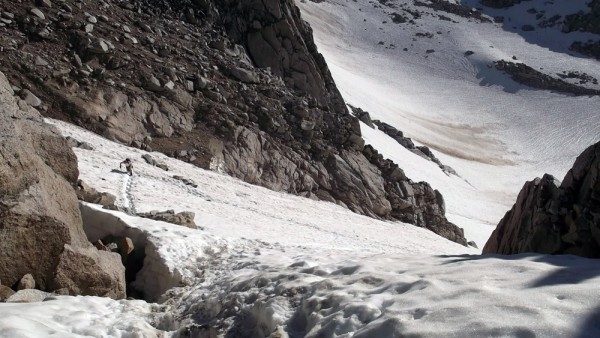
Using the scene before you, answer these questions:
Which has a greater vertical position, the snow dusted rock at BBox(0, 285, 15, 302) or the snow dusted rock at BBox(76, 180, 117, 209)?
the snow dusted rock at BBox(0, 285, 15, 302)

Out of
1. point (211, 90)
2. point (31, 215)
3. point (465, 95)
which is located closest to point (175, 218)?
point (31, 215)

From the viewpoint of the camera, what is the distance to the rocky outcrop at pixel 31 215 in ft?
22.0

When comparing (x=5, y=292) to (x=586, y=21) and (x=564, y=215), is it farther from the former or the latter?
(x=586, y=21)

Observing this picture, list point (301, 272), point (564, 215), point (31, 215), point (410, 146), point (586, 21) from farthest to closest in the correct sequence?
point (586, 21) < point (410, 146) < point (564, 215) < point (301, 272) < point (31, 215)

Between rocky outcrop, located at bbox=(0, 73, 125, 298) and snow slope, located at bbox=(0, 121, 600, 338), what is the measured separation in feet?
1.92

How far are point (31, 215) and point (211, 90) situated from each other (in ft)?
61.9

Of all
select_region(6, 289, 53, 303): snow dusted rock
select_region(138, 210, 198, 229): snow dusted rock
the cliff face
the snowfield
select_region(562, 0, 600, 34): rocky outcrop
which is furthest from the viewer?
select_region(562, 0, 600, 34): rocky outcrop

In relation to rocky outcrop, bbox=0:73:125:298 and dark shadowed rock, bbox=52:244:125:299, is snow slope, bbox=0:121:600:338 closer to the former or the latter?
dark shadowed rock, bbox=52:244:125:299

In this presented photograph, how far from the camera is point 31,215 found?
6848 millimetres

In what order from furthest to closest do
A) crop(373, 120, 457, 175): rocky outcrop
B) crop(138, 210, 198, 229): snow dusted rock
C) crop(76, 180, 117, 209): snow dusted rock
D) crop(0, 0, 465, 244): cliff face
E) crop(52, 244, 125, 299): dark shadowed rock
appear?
crop(373, 120, 457, 175): rocky outcrop → crop(0, 0, 465, 244): cliff face → crop(76, 180, 117, 209): snow dusted rock → crop(138, 210, 198, 229): snow dusted rock → crop(52, 244, 125, 299): dark shadowed rock

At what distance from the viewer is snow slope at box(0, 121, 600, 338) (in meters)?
5.06

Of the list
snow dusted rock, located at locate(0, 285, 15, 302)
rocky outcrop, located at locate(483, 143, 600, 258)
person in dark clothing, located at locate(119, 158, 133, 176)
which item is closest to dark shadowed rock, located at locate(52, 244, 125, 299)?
snow dusted rock, located at locate(0, 285, 15, 302)

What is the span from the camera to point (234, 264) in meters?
8.35

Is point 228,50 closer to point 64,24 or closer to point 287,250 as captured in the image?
point 64,24
